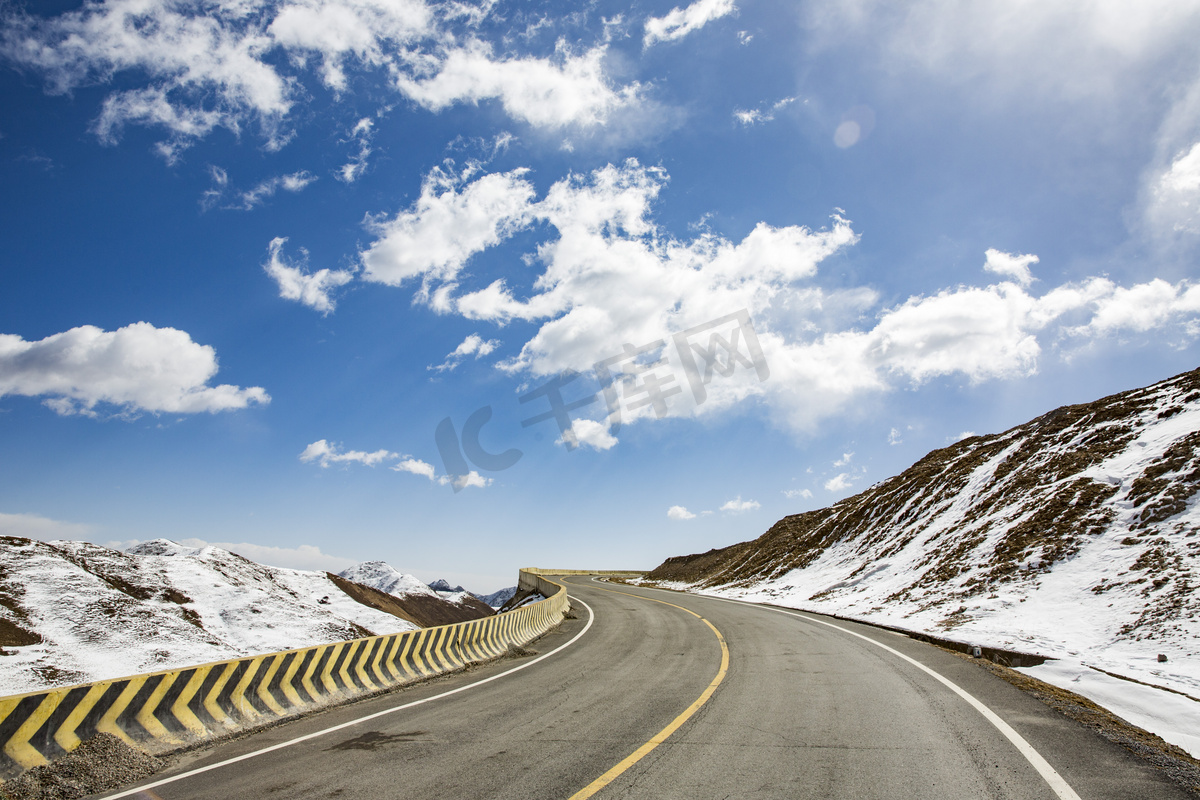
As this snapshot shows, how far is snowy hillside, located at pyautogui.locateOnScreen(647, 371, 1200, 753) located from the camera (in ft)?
38.5

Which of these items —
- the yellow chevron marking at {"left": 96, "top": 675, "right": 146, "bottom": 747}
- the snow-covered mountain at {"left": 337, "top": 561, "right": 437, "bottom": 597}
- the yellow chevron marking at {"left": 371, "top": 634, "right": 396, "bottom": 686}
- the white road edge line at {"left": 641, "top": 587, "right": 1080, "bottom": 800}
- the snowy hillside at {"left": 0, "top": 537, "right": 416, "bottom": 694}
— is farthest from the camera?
the snow-covered mountain at {"left": 337, "top": 561, "right": 437, "bottom": 597}

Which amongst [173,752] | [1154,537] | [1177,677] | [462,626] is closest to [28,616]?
[462,626]

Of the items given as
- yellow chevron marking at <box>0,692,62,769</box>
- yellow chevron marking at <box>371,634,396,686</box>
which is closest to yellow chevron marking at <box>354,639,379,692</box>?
yellow chevron marking at <box>371,634,396,686</box>

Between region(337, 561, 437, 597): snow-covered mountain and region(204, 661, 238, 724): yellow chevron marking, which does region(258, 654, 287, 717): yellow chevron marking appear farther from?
region(337, 561, 437, 597): snow-covered mountain

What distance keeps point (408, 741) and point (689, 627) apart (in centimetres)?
1258

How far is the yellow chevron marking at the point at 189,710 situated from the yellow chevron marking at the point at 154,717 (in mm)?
207

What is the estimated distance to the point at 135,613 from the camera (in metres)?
31.9

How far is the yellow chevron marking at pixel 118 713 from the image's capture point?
606cm

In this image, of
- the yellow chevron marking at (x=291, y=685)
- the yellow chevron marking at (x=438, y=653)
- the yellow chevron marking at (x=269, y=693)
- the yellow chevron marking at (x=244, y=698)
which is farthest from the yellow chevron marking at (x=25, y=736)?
the yellow chevron marking at (x=438, y=653)

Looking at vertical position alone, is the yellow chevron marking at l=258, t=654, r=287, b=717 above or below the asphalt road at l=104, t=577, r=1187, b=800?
above

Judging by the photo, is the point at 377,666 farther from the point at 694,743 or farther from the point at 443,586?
the point at 443,586

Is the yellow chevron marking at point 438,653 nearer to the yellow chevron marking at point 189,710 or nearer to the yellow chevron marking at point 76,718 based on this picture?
the yellow chevron marking at point 189,710

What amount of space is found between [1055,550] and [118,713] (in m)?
23.5

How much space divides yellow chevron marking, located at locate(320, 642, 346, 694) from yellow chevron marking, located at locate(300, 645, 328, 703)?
0.18 metres
